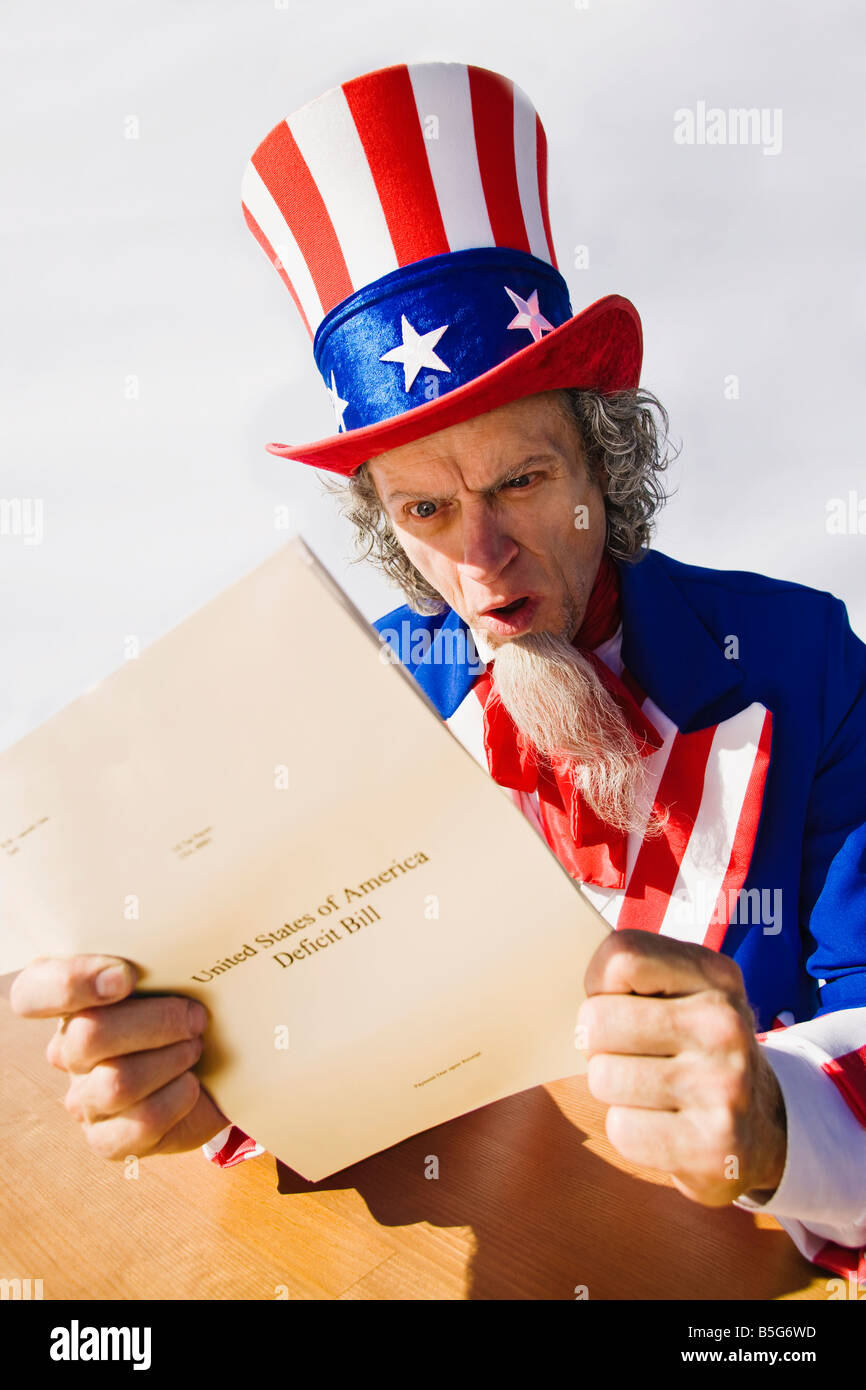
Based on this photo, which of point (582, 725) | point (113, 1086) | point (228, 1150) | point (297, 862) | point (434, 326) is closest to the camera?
point (297, 862)

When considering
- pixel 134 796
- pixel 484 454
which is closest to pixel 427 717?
pixel 134 796

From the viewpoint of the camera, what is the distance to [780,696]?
1499mm

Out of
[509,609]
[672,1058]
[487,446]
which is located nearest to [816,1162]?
[672,1058]

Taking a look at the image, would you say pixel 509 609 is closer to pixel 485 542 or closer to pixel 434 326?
pixel 485 542

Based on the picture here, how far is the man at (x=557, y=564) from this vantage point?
1410 mm

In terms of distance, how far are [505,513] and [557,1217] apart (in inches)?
40.2

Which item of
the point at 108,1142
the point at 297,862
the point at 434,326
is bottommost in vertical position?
the point at 108,1142

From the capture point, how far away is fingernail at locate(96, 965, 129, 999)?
2.64 feet

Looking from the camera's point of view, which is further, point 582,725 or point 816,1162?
point 582,725

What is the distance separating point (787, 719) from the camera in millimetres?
1478

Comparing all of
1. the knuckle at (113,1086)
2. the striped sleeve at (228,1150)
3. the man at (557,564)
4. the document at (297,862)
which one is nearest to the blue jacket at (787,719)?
the man at (557,564)

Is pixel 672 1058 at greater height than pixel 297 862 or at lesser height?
lesser

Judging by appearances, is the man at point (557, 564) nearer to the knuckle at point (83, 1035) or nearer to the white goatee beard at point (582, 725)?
the white goatee beard at point (582, 725)

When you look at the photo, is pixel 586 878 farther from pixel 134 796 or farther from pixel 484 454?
pixel 134 796
